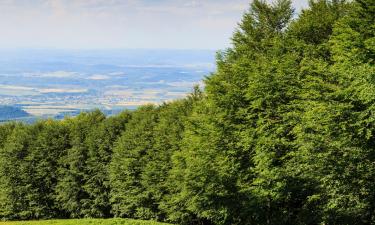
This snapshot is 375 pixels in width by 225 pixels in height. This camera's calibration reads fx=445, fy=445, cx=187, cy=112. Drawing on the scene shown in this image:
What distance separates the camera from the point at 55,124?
247 ft

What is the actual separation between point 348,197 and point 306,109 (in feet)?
21.9

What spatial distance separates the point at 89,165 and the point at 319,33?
42.3 m

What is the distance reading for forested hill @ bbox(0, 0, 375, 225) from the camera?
28.8 meters

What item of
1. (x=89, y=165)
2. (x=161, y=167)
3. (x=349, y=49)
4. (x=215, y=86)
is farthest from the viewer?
(x=89, y=165)

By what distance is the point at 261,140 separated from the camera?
35.1m

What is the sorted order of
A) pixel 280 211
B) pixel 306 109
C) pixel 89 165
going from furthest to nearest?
pixel 89 165
pixel 280 211
pixel 306 109

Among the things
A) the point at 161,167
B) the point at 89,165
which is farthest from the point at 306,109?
the point at 89,165

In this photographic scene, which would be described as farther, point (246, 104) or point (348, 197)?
point (246, 104)

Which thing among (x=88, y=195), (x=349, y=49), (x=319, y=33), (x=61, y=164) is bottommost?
(x=88, y=195)

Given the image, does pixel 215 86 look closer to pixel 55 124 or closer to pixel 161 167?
pixel 161 167

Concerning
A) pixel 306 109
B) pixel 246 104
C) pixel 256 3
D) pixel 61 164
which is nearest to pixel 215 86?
pixel 246 104

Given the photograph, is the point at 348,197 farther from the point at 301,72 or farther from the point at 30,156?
the point at 30,156

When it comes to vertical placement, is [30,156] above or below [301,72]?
below

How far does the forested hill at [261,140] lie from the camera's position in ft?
94.5
